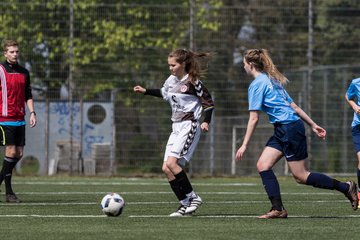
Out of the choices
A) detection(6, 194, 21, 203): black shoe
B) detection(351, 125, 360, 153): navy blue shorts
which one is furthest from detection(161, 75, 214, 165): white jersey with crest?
detection(351, 125, 360, 153): navy blue shorts

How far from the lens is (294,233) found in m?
9.07

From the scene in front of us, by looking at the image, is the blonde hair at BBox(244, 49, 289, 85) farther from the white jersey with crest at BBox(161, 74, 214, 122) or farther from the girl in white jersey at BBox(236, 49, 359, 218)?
the white jersey with crest at BBox(161, 74, 214, 122)

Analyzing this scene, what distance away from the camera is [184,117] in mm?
11414

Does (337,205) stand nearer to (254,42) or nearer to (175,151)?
(175,151)

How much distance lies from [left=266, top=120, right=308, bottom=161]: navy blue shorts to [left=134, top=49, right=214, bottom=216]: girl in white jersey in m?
0.87

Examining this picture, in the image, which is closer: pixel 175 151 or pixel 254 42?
pixel 175 151

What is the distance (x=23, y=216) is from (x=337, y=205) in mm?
4413

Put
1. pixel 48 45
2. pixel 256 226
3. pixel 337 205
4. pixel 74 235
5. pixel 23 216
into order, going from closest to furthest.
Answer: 1. pixel 74 235
2. pixel 256 226
3. pixel 23 216
4. pixel 337 205
5. pixel 48 45

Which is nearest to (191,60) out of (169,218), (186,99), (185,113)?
(186,99)

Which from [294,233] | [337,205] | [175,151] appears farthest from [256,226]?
[337,205]

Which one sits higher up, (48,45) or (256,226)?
(48,45)

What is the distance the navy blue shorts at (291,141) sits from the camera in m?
10.8

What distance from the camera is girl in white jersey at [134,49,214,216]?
11320mm

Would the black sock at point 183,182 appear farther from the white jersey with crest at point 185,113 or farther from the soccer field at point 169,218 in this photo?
the soccer field at point 169,218
